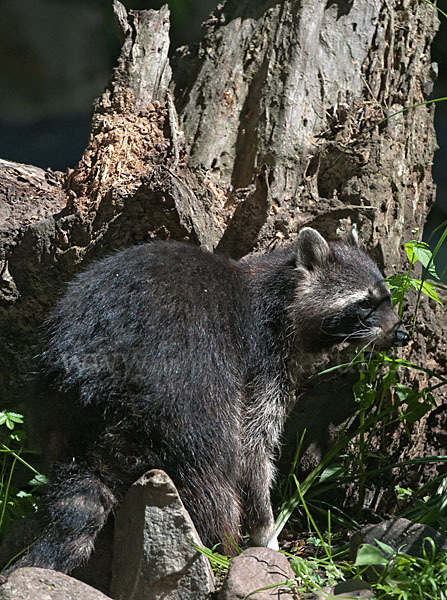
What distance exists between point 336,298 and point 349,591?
184 centimetres

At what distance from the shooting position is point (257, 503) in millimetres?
3773

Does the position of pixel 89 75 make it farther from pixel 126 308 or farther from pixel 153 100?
pixel 126 308

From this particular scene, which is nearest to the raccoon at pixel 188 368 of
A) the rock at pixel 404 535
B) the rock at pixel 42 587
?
the rock at pixel 42 587

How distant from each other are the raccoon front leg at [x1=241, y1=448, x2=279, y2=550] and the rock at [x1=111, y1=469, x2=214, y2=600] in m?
0.90

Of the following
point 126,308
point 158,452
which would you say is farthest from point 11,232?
point 158,452

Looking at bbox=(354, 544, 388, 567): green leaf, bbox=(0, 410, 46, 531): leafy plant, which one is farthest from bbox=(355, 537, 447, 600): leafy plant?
bbox=(0, 410, 46, 531): leafy plant

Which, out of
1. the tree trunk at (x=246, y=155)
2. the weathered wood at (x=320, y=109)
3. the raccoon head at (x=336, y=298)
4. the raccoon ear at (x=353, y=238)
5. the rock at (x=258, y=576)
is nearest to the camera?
the rock at (x=258, y=576)

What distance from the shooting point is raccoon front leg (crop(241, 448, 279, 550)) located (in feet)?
12.4

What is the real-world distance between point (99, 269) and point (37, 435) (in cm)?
94

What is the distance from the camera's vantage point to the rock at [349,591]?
2.59 metres

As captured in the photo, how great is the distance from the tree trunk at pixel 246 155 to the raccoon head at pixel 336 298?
1.72 ft

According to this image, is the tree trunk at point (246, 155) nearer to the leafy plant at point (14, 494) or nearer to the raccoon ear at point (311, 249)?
the raccoon ear at point (311, 249)

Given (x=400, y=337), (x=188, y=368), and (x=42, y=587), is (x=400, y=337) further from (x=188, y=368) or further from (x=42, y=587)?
(x=42, y=587)

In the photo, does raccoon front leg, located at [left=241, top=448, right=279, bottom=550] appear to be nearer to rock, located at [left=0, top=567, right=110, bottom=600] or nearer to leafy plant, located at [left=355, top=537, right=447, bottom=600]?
leafy plant, located at [left=355, top=537, right=447, bottom=600]
